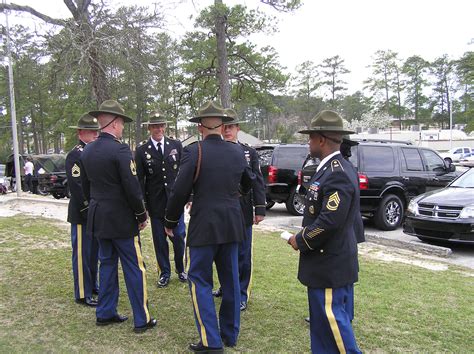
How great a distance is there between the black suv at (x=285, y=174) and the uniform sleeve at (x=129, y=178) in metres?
8.28

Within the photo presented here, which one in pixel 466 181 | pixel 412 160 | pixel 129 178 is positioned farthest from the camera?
pixel 412 160

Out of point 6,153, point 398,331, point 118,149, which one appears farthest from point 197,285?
point 6,153

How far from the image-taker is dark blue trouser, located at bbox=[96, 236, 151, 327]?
4082 millimetres

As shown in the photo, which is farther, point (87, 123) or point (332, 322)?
point (87, 123)

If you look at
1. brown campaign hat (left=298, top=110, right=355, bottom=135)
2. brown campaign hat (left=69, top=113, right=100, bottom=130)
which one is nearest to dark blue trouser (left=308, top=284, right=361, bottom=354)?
brown campaign hat (left=298, top=110, right=355, bottom=135)

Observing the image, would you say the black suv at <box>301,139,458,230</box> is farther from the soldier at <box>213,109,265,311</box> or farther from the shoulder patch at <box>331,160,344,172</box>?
the shoulder patch at <box>331,160,344,172</box>

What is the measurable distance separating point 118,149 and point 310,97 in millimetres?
62056

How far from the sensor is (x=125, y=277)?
413 centimetres

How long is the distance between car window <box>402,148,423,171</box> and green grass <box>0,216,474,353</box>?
4.35 m

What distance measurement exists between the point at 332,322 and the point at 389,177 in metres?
7.65

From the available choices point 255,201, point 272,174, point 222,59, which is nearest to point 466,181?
point 272,174

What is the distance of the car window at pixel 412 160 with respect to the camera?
1062 cm

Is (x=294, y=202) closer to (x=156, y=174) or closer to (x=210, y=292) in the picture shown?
(x=156, y=174)

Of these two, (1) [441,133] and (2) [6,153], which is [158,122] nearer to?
(2) [6,153]
